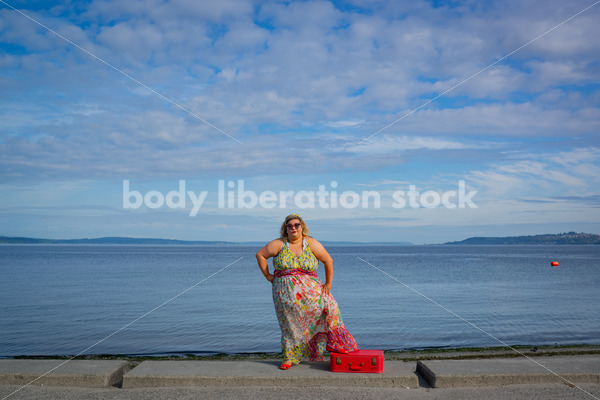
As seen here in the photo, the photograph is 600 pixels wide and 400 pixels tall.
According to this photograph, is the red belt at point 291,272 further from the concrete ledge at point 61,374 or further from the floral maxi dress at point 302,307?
the concrete ledge at point 61,374

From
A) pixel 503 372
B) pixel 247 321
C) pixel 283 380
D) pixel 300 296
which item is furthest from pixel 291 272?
pixel 247 321

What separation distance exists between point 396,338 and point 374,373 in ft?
18.9

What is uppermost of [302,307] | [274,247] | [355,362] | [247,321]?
[274,247]

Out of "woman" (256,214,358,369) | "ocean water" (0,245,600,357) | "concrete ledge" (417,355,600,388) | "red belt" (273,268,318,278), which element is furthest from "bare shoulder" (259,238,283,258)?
"ocean water" (0,245,600,357)

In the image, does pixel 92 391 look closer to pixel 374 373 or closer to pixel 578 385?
pixel 374 373

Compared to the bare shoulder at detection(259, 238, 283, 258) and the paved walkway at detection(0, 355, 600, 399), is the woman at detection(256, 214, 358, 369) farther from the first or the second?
the paved walkway at detection(0, 355, 600, 399)

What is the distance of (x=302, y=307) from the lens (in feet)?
20.2

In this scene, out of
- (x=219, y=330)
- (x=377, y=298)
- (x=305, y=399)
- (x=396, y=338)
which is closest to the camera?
(x=305, y=399)

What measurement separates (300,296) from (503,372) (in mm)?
2365

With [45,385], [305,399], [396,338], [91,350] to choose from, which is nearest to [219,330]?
[91,350]

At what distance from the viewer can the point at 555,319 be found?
46.7ft

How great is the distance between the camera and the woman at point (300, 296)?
6160mm

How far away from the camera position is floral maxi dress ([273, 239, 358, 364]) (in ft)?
20.2

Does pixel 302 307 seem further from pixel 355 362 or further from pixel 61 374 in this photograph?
pixel 61 374
